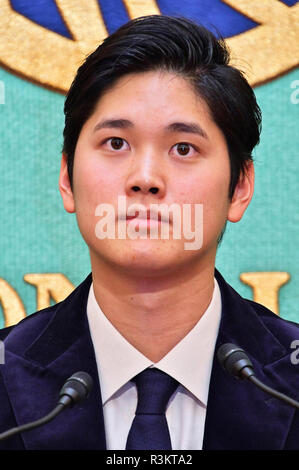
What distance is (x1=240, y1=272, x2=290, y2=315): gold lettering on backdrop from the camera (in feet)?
6.97

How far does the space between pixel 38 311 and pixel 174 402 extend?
21.2 inches

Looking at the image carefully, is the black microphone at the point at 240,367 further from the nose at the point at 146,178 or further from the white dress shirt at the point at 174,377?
the nose at the point at 146,178

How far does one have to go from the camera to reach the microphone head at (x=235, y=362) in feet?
4.56

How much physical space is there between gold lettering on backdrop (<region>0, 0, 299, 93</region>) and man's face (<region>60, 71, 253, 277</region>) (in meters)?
0.53

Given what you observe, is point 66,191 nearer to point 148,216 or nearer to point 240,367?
point 148,216

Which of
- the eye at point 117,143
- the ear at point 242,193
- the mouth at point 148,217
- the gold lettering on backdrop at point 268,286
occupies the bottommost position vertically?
the gold lettering on backdrop at point 268,286

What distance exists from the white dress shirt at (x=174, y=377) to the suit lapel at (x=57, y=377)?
4 centimetres

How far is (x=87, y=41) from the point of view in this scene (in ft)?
7.10

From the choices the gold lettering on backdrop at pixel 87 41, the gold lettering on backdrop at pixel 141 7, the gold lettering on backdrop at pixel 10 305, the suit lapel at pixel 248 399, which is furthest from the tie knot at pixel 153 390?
the gold lettering on backdrop at pixel 141 7

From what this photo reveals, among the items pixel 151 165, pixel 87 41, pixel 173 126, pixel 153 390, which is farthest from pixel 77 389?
pixel 87 41

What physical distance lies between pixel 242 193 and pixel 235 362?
0.57 meters
